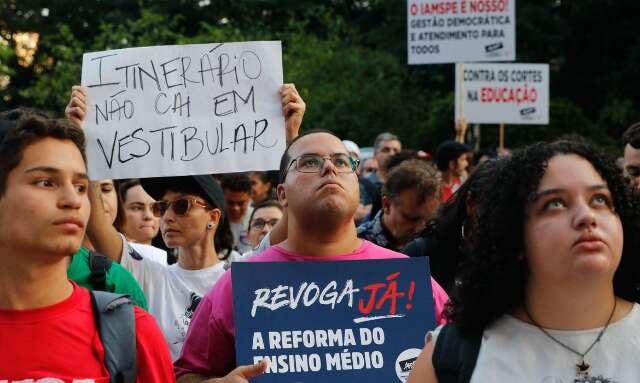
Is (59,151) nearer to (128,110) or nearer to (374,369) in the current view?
(374,369)

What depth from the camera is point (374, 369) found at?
3721 mm

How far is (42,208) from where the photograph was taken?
9.66 feet

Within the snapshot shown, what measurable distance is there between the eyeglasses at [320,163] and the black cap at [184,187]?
56.6 inches

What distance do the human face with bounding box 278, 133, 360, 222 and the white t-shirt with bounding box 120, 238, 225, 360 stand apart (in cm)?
107

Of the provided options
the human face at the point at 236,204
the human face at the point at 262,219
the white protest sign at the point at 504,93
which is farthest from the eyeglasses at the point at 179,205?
the white protest sign at the point at 504,93

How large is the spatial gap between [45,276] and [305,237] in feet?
3.84

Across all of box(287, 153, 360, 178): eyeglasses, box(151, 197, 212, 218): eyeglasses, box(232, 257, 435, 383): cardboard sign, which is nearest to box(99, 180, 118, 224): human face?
box(151, 197, 212, 218): eyeglasses

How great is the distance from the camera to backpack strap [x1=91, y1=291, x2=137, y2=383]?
9.78ft

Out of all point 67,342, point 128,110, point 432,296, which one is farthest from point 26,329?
point 128,110

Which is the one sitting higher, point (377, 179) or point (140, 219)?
point (140, 219)

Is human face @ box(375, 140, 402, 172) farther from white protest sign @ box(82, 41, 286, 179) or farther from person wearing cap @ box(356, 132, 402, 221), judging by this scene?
white protest sign @ box(82, 41, 286, 179)

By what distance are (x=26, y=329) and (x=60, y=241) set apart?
27 centimetres

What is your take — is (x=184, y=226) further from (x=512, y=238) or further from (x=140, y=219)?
(x=512, y=238)

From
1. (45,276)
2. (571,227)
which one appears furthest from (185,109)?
(571,227)
